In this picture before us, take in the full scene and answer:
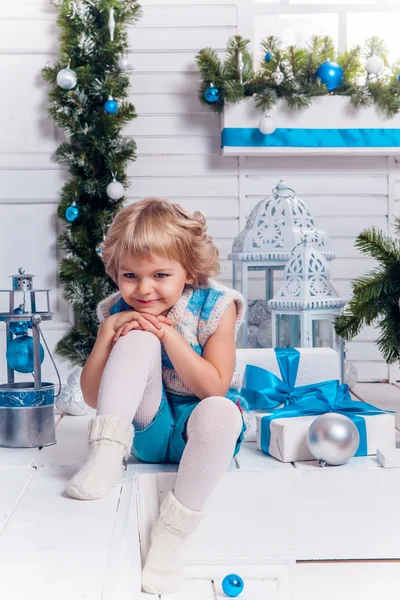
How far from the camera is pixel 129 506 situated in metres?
1.29

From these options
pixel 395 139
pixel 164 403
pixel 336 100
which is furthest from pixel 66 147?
pixel 164 403

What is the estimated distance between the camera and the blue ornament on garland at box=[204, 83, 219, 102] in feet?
9.25

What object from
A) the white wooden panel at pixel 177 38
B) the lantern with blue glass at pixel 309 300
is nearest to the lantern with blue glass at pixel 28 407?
the lantern with blue glass at pixel 309 300

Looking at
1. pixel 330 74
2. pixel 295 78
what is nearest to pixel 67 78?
pixel 295 78

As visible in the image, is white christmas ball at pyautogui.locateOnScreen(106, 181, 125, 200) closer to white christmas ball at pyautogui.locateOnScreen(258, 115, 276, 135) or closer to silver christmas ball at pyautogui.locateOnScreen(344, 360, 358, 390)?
white christmas ball at pyautogui.locateOnScreen(258, 115, 276, 135)

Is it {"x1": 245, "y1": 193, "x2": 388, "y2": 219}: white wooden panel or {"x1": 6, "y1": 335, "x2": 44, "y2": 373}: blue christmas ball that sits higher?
{"x1": 245, "y1": 193, "x2": 388, "y2": 219}: white wooden panel

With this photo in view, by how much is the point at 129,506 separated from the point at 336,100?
6.78ft

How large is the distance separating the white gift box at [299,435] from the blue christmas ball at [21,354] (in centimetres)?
63

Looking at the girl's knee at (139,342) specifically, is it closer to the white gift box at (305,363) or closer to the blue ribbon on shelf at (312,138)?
the white gift box at (305,363)

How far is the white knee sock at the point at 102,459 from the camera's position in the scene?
131 cm

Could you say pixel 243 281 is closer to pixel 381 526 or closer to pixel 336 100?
pixel 336 100

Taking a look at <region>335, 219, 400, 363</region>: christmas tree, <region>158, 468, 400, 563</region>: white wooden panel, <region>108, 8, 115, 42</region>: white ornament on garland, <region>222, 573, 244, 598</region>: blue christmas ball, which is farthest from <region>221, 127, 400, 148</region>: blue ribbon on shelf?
<region>222, 573, 244, 598</region>: blue christmas ball

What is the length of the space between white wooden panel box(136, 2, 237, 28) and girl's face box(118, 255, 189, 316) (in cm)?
179

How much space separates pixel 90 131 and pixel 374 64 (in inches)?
44.4
